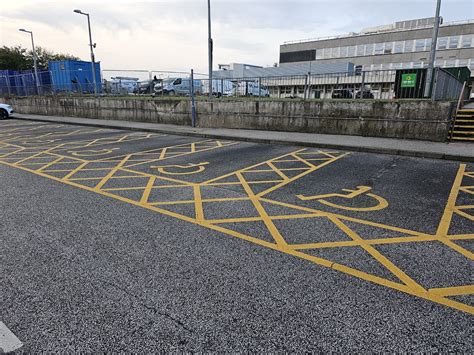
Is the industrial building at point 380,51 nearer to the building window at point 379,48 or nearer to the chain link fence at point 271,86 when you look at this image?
the building window at point 379,48

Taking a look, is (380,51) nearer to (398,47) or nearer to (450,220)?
(398,47)

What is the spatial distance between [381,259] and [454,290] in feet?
2.44

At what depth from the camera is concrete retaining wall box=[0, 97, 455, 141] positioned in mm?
11266

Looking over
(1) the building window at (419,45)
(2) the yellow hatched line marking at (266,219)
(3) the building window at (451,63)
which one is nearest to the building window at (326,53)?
(1) the building window at (419,45)

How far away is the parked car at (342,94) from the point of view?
43.9 feet

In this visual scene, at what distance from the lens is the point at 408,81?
41.4ft

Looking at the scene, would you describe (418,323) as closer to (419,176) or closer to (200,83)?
(419,176)

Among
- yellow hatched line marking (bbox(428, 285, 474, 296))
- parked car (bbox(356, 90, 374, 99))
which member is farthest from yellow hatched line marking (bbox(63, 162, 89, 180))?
parked car (bbox(356, 90, 374, 99))

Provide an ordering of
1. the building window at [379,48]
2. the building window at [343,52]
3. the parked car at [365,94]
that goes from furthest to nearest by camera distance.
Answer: the building window at [343,52] < the building window at [379,48] < the parked car at [365,94]

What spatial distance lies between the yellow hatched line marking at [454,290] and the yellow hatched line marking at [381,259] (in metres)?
0.12

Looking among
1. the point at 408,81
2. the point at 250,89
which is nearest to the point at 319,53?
the point at 250,89

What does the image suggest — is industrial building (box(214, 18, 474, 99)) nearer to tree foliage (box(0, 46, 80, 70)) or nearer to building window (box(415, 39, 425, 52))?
building window (box(415, 39, 425, 52))

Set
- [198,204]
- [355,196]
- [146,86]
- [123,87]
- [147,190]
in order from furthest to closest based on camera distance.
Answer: [123,87] → [146,86] → [147,190] → [355,196] → [198,204]

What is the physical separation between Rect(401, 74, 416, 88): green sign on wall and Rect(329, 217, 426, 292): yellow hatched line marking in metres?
10.5
